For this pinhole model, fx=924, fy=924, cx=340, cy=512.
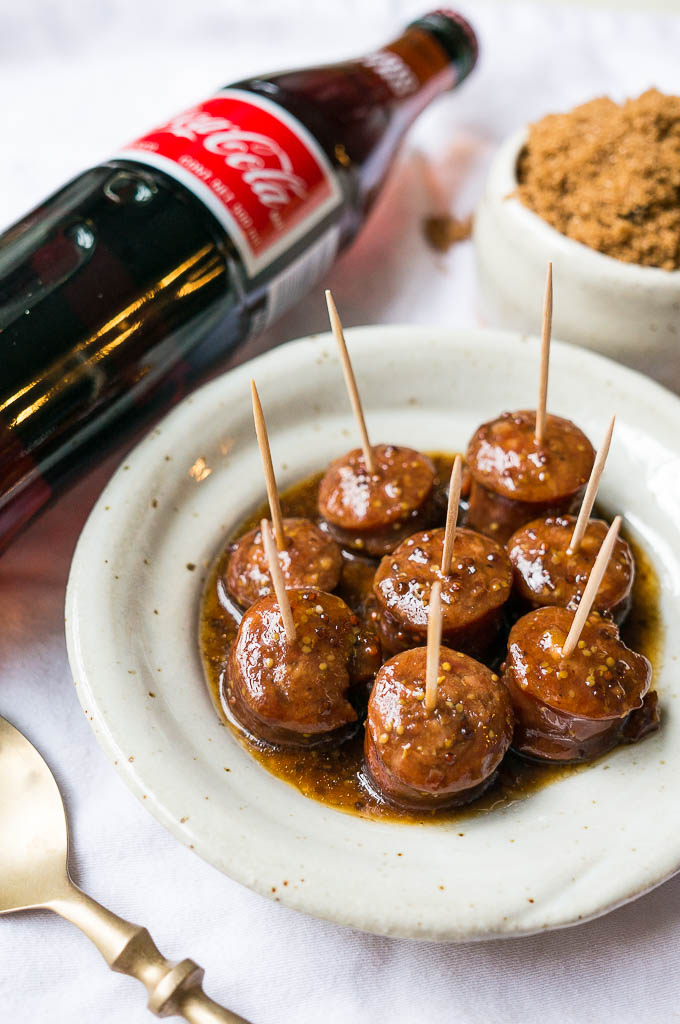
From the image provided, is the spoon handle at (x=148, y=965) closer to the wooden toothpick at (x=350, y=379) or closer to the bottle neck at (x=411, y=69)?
the wooden toothpick at (x=350, y=379)

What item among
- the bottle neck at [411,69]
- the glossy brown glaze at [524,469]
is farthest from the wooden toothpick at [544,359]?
the bottle neck at [411,69]

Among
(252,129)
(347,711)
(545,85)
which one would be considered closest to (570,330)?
(252,129)

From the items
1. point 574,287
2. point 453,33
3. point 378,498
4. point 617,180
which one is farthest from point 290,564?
point 453,33

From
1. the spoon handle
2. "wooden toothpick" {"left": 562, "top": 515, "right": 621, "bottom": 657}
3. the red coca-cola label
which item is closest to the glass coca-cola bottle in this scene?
the red coca-cola label

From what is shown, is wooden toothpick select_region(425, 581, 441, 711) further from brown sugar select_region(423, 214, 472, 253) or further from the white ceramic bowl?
brown sugar select_region(423, 214, 472, 253)

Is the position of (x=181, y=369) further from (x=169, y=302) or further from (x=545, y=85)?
(x=545, y=85)
